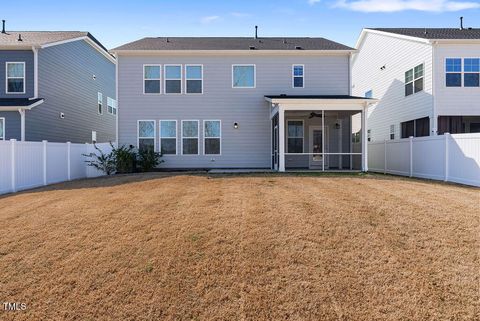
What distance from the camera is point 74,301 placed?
12.7 ft

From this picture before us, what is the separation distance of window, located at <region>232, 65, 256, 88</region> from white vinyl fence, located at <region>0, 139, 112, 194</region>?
744 cm

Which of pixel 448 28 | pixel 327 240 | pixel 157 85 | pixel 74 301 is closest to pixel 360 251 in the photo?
pixel 327 240

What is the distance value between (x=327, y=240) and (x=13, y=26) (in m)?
22.5

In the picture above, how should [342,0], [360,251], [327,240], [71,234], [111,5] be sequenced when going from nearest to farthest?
1. [360,251]
2. [327,240]
3. [71,234]
4. [111,5]
5. [342,0]

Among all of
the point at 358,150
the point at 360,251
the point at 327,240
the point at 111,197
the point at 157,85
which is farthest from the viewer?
the point at 358,150

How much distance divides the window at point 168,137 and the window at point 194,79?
1792 mm

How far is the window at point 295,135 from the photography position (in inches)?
664

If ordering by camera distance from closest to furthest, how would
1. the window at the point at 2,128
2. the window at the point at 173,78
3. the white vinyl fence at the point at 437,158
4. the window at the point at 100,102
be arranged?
the white vinyl fence at the point at 437,158, the window at the point at 2,128, the window at the point at 173,78, the window at the point at 100,102

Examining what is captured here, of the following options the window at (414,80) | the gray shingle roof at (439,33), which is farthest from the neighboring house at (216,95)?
the gray shingle roof at (439,33)

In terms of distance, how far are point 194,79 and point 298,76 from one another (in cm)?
512

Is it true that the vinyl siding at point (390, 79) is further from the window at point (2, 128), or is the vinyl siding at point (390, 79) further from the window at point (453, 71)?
the window at point (2, 128)

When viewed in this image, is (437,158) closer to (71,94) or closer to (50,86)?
(50,86)

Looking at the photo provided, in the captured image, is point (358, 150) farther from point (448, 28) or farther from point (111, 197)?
point (111, 197)

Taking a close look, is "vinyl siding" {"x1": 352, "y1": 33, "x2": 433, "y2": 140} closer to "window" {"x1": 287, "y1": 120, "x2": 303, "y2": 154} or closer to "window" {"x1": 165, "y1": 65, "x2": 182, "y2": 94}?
"window" {"x1": 287, "y1": 120, "x2": 303, "y2": 154}
